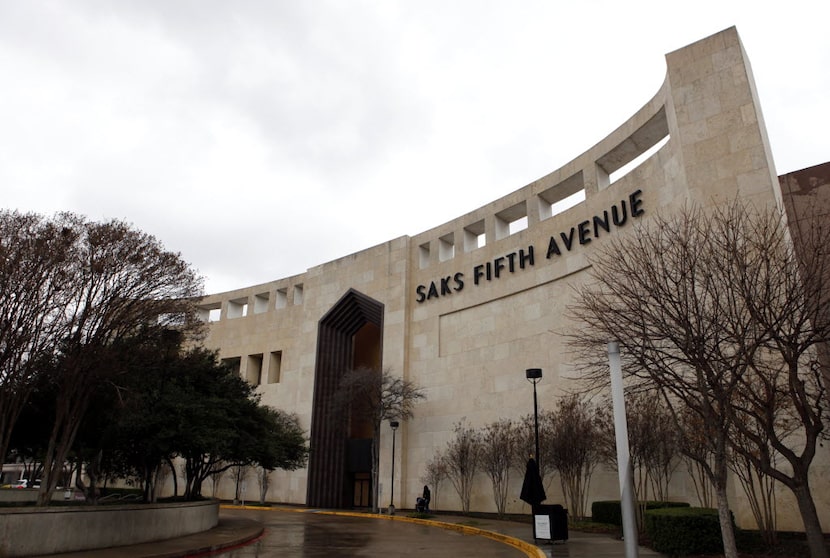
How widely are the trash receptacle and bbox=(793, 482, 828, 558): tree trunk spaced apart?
6.05 m

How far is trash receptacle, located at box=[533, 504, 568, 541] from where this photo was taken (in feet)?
54.9

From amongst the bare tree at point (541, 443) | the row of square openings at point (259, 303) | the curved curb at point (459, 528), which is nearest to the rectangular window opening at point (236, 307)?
the row of square openings at point (259, 303)

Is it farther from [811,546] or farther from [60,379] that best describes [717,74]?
[60,379]

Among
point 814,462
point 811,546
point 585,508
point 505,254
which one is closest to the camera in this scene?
point 811,546

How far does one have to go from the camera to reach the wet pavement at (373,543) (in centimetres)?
1509

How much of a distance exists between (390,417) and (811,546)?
2380 centimetres

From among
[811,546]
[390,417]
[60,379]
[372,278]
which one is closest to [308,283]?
[372,278]

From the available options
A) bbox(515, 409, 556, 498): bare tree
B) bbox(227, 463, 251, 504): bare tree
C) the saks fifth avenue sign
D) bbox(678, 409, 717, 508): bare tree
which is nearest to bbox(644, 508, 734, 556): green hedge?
bbox(678, 409, 717, 508): bare tree

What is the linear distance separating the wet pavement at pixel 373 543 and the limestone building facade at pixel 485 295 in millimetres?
6053

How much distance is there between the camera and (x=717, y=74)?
2220cm

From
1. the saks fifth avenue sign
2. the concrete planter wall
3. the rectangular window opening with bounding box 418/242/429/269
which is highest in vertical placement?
the rectangular window opening with bounding box 418/242/429/269

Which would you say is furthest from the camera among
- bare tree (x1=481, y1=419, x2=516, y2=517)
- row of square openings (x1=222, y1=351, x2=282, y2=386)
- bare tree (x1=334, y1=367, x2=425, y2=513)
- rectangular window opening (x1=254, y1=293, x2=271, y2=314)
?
rectangular window opening (x1=254, y1=293, x2=271, y2=314)

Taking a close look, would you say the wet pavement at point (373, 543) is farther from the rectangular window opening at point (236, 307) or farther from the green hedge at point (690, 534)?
the rectangular window opening at point (236, 307)

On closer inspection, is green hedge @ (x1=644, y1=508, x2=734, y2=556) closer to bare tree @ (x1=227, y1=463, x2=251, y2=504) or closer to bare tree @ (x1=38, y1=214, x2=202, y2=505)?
bare tree @ (x1=38, y1=214, x2=202, y2=505)
